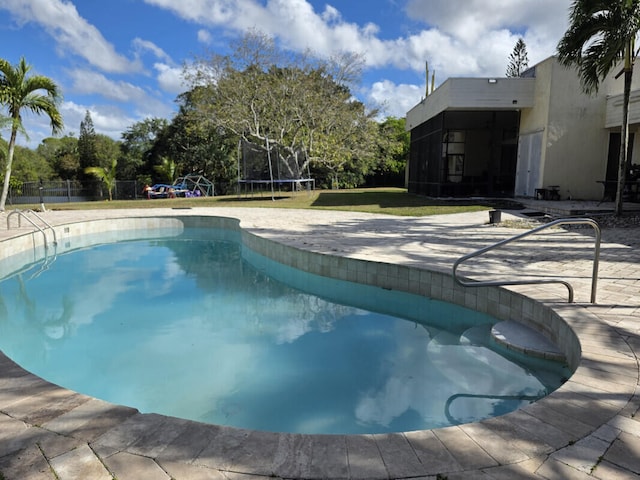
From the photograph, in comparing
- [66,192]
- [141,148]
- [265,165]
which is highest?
[141,148]

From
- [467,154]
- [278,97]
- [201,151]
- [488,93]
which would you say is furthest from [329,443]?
[201,151]

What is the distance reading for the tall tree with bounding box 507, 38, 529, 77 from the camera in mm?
33125

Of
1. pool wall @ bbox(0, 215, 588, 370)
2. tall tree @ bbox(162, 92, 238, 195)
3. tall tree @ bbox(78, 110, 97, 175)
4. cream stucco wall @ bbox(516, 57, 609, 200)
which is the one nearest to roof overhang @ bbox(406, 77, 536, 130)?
cream stucco wall @ bbox(516, 57, 609, 200)

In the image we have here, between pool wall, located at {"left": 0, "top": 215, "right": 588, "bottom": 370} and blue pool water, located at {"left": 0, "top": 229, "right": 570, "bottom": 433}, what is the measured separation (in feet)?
0.50

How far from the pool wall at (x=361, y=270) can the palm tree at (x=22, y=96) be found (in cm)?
405

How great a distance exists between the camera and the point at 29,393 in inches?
95.5

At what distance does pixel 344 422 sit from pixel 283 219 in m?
8.86

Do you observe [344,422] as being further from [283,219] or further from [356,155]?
[356,155]

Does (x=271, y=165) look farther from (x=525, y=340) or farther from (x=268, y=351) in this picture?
(x=525, y=340)

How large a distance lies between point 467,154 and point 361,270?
13465 mm

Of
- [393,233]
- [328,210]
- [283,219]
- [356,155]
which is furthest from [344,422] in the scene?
[356,155]

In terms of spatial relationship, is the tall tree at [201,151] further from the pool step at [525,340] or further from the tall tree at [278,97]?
the pool step at [525,340]

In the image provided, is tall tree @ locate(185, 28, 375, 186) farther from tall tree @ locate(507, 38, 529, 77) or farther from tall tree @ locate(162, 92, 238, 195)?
tall tree @ locate(507, 38, 529, 77)

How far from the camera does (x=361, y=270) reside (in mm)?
6078
